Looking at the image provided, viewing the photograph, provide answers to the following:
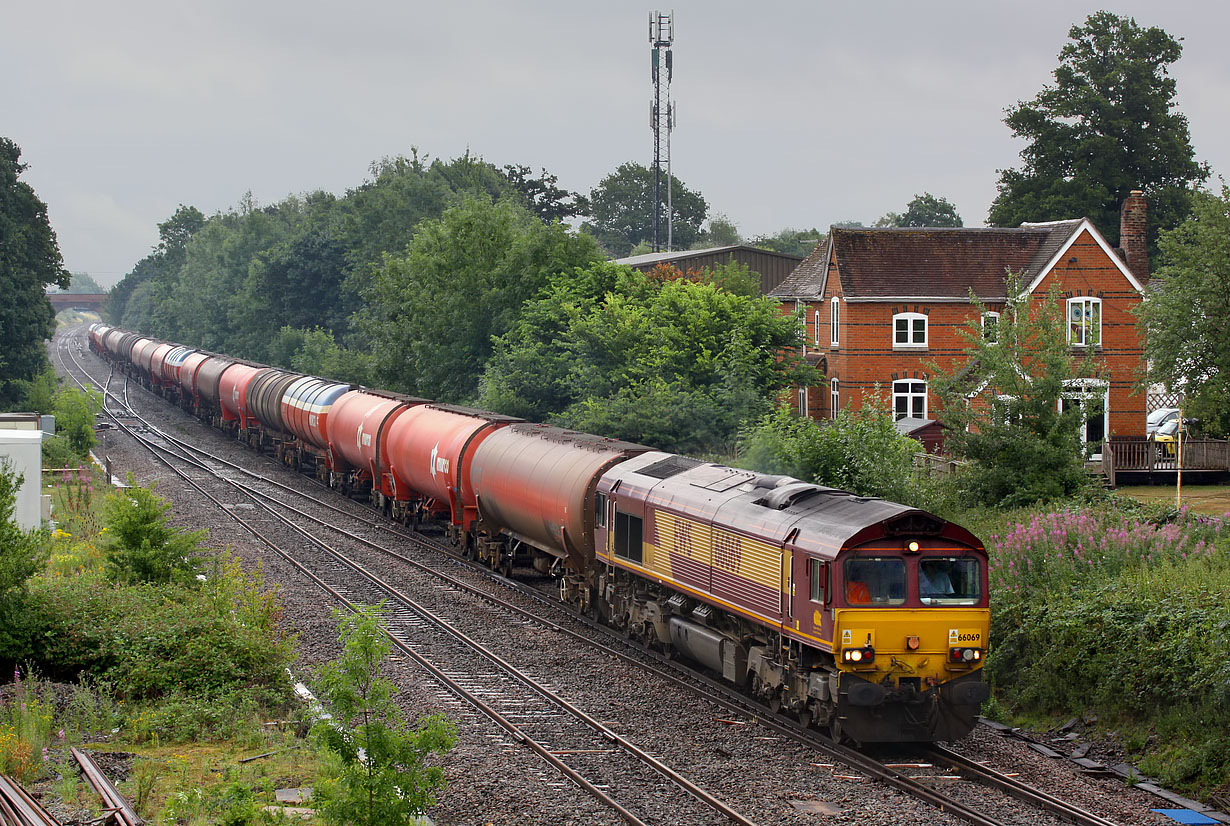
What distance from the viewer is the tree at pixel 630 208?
14975 cm

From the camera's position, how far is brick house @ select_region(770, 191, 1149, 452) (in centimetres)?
4484

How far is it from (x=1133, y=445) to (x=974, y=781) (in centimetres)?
2410

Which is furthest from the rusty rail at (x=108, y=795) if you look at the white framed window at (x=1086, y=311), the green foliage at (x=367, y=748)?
the white framed window at (x=1086, y=311)

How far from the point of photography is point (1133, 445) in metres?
35.6

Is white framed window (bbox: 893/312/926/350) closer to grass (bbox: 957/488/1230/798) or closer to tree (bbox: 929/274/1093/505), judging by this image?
tree (bbox: 929/274/1093/505)

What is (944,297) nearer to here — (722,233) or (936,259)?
(936,259)

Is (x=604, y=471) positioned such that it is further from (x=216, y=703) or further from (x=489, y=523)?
(x=216, y=703)

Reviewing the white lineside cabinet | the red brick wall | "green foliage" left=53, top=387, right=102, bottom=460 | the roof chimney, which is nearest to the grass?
the white lineside cabinet

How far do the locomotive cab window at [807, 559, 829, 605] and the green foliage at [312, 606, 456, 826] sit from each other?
239 inches

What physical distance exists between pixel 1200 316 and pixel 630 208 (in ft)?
417

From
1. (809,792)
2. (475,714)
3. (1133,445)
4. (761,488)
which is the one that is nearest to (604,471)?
(761,488)

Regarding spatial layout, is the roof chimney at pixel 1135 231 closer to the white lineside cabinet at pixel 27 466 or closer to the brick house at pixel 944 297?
the brick house at pixel 944 297

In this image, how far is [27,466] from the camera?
28.5 meters

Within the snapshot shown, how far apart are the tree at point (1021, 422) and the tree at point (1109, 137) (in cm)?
5379
